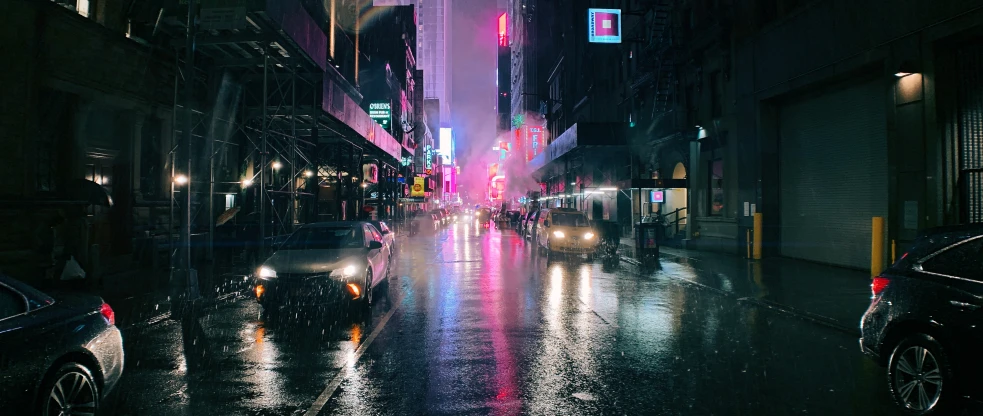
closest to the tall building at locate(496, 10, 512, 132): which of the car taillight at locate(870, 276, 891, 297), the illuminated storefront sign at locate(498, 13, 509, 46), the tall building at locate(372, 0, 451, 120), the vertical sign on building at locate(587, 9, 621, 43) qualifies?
the illuminated storefront sign at locate(498, 13, 509, 46)

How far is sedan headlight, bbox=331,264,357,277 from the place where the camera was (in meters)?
9.36

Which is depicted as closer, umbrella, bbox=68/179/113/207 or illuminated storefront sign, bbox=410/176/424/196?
umbrella, bbox=68/179/113/207

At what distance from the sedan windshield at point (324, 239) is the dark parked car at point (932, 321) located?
8.21m

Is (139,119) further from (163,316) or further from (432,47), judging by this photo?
(432,47)

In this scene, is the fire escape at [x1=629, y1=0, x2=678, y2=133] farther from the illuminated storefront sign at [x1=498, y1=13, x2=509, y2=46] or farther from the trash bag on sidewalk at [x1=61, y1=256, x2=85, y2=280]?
the illuminated storefront sign at [x1=498, y1=13, x2=509, y2=46]

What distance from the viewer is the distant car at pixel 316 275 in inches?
363

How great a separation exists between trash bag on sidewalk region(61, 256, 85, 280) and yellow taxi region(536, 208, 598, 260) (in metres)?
14.0

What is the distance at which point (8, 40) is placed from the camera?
→ 38.3ft

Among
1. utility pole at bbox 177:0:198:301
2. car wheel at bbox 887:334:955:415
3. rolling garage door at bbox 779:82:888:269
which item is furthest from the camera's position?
rolling garage door at bbox 779:82:888:269

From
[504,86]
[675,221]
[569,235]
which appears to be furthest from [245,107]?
[504,86]

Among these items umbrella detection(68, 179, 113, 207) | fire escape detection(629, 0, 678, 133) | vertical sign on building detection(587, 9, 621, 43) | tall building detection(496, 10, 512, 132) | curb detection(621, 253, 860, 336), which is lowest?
curb detection(621, 253, 860, 336)

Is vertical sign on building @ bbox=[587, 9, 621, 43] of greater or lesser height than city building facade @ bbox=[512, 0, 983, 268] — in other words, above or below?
above

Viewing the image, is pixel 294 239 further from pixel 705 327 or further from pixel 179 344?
pixel 705 327

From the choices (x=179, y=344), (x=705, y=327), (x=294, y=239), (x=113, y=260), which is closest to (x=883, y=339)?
(x=705, y=327)
